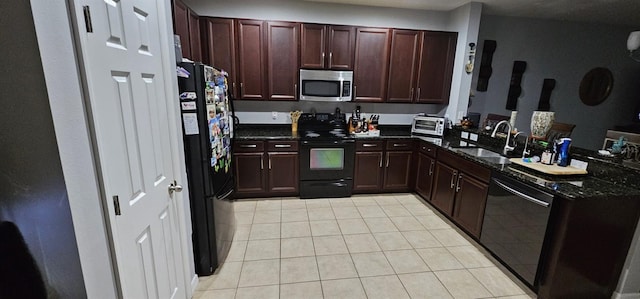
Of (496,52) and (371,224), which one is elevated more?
(496,52)

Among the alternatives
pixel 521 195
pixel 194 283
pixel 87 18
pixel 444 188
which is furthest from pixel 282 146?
pixel 87 18

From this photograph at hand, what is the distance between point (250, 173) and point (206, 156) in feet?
5.19

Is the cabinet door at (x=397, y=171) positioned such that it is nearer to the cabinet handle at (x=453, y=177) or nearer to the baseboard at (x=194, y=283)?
the cabinet handle at (x=453, y=177)

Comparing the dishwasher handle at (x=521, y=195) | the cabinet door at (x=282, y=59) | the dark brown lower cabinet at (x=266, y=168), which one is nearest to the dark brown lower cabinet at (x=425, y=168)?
the dishwasher handle at (x=521, y=195)

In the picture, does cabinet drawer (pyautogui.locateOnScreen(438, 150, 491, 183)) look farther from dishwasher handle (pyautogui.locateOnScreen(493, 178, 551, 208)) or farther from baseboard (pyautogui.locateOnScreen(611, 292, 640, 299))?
baseboard (pyautogui.locateOnScreen(611, 292, 640, 299))

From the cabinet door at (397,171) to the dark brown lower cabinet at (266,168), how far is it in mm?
1298

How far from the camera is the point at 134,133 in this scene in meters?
1.28

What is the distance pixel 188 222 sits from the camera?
6.50 feet

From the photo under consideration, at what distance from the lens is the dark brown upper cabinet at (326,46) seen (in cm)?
360

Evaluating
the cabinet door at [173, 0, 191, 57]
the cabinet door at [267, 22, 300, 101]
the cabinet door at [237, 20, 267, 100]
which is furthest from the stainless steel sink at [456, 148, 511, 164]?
the cabinet door at [173, 0, 191, 57]

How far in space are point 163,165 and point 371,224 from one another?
230 cm

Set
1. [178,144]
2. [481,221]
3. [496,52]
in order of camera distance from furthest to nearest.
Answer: [496,52] → [481,221] → [178,144]

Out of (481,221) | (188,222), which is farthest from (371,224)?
(188,222)

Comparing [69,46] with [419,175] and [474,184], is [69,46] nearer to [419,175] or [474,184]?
[474,184]
